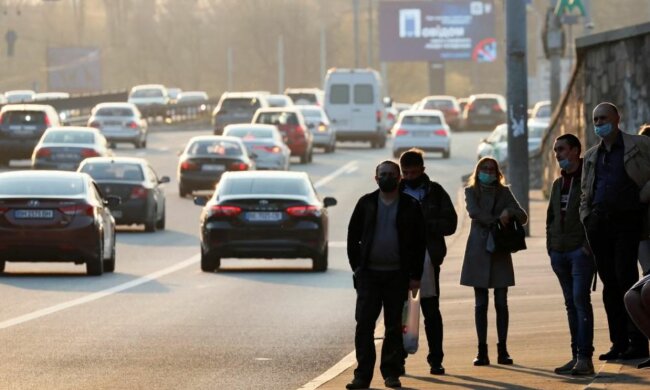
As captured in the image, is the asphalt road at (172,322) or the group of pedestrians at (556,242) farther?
the asphalt road at (172,322)

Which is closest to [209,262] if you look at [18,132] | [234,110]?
[18,132]

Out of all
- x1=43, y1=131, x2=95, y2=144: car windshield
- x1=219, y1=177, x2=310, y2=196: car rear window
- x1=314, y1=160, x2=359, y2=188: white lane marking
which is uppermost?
x1=219, y1=177, x2=310, y2=196: car rear window

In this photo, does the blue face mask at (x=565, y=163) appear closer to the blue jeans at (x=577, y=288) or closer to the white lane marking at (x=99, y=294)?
the blue jeans at (x=577, y=288)

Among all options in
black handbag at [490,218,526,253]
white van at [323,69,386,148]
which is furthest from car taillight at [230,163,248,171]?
black handbag at [490,218,526,253]

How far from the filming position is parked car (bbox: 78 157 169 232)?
119ft

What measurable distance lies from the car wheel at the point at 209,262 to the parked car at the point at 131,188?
864 cm

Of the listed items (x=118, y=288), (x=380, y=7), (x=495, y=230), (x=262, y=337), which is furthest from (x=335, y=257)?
(x=380, y=7)

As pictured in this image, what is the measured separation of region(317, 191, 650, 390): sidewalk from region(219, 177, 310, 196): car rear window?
396 centimetres

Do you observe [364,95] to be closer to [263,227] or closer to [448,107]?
[448,107]

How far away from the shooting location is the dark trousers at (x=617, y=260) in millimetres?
13391

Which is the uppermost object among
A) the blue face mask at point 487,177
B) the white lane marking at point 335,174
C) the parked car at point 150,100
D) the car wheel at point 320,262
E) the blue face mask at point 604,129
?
the blue face mask at point 604,129

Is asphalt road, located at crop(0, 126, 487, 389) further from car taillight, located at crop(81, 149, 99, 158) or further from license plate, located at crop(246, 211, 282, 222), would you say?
car taillight, located at crop(81, 149, 99, 158)

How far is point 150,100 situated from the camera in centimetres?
9700

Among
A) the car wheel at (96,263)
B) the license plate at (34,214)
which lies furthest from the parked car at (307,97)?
the license plate at (34,214)
